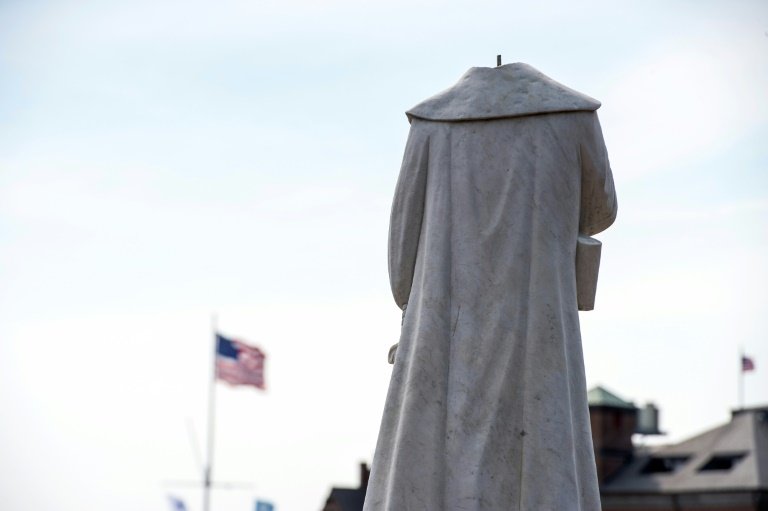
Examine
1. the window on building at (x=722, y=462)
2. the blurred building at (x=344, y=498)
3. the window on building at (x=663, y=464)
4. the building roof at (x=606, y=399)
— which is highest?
the building roof at (x=606, y=399)

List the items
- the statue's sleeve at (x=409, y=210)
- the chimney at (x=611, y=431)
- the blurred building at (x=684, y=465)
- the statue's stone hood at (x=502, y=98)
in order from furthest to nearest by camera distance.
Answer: the chimney at (x=611, y=431)
the blurred building at (x=684, y=465)
the statue's sleeve at (x=409, y=210)
the statue's stone hood at (x=502, y=98)

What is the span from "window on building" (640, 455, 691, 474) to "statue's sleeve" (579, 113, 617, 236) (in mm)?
108050

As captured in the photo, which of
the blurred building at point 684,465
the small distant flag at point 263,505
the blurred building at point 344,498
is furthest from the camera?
the blurred building at point 684,465

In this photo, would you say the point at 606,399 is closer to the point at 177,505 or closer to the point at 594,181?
the point at 177,505

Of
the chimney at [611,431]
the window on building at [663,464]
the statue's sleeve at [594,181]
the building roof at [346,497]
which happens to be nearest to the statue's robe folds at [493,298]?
the statue's sleeve at [594,181]

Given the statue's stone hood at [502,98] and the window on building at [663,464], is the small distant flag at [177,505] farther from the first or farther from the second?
the statue's stone hood at [502,98]

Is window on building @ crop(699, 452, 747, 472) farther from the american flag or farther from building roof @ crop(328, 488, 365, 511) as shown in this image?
the american flag

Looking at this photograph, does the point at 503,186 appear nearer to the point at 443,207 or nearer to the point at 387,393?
the point at 443,207

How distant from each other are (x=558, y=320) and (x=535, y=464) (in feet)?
2.94

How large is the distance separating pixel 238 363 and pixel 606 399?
64.1m

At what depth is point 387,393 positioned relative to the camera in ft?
39.6

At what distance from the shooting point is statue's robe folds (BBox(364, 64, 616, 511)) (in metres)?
11.6

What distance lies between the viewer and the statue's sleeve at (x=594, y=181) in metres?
12.0

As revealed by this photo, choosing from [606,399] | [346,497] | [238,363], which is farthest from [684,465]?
[238,363]
